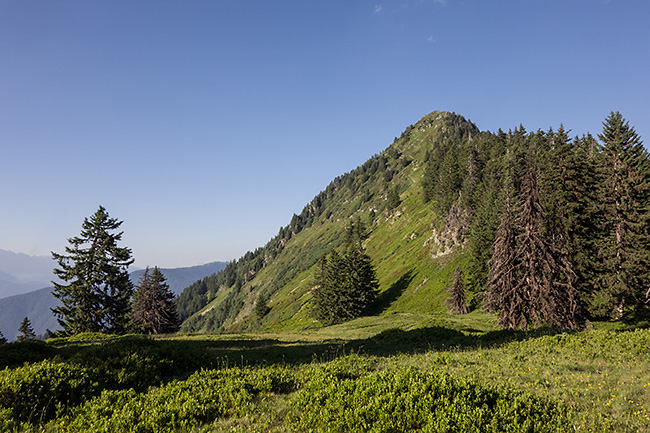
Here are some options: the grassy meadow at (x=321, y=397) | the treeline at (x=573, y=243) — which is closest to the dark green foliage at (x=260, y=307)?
the treeline at (x=573, y=243)

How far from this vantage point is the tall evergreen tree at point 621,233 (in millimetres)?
28516

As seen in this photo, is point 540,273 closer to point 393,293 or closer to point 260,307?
point 393,293

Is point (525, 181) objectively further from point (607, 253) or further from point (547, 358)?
point (547, 358)

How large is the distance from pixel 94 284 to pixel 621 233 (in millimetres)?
64369

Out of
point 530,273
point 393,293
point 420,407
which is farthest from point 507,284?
point 393,293

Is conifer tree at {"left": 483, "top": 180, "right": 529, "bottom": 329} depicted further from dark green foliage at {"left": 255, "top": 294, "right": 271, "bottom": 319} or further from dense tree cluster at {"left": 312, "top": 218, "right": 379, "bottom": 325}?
dark green foliage at {"left": 255, "top": 294, "right": 271, "bottom": 319}

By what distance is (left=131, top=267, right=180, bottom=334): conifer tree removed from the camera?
47.5 meters

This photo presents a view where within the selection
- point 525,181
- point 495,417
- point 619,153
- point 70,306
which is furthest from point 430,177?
point 495,417

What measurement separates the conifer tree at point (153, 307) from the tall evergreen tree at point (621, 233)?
5744 centimetres

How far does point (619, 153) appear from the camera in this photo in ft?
112

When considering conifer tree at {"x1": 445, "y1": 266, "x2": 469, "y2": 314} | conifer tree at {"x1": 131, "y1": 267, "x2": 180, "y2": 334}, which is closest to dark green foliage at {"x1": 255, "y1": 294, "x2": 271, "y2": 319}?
conifer tree at {"x1": 131, "y1": 267, "x2": 180, "y2": 334}

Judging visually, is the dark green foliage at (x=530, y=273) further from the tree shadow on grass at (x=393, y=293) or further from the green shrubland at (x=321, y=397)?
the tree shadow on grass at (x=393, y=293)

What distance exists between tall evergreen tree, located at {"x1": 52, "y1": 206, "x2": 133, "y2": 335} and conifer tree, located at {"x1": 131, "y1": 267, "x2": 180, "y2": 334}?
3324 mm

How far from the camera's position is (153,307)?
4816 cm
